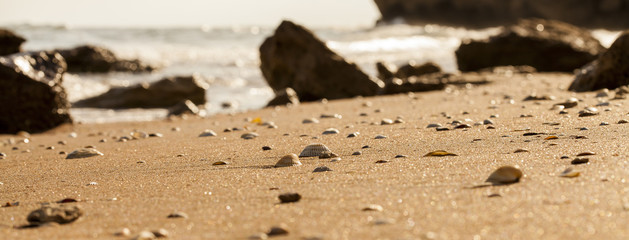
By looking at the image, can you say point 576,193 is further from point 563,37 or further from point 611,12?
point 611,12

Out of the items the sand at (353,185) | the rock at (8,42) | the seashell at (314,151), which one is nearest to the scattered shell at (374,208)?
the sand at (353,185)

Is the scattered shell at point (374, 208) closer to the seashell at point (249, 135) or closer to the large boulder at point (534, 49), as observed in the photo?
the seashell at point (249, 135)

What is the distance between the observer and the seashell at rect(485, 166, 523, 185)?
2371mm

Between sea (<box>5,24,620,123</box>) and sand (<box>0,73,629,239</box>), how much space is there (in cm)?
496

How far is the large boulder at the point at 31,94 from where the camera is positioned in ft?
23.0

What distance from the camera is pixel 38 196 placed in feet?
9.34

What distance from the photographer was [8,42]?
36.2 feet

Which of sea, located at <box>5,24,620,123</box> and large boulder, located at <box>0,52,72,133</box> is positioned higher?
large boulder, located at <box>0,52,72,133</box>

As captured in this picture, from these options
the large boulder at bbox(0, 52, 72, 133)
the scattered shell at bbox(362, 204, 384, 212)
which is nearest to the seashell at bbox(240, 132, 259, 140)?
the scattered shell at bbox(362, 204, 384, 212)

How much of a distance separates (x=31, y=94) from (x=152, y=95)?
3.59 meters

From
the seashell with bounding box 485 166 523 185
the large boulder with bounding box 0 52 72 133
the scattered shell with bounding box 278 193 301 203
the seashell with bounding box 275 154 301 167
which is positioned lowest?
the large boulder with bounding box 0 52 72 133

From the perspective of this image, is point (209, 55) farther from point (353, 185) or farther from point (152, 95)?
point (353, 185)

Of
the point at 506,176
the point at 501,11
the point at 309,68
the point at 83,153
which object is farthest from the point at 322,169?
the point at 501,11

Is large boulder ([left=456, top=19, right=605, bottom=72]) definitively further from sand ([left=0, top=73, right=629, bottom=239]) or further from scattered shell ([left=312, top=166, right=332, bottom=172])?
scattered shell ([left=312, top=166, right=332, bottom=172])
